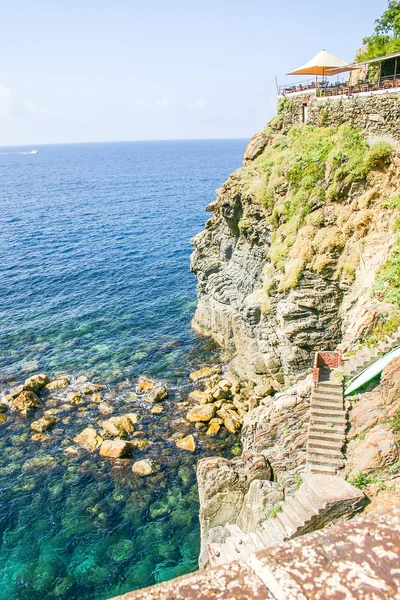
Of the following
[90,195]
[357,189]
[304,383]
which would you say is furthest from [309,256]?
[90,195]

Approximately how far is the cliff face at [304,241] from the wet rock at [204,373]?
1.83 meters

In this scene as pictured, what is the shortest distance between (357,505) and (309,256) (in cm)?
1677

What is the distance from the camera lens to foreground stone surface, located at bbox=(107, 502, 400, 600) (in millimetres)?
3115

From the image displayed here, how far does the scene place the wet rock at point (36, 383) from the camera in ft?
123

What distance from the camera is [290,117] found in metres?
40.6

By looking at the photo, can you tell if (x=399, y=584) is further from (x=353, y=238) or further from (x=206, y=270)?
(x=206, y=270)

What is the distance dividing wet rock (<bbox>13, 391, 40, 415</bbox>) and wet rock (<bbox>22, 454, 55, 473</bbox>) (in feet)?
17.6

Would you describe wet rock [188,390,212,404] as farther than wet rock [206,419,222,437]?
Yes

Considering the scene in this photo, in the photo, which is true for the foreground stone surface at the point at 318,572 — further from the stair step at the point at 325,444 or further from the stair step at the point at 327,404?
the stair step at the point at 327,404

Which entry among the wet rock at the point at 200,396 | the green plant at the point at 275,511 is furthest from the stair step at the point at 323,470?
the wet rock at the point at 200,396

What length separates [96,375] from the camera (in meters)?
40.6

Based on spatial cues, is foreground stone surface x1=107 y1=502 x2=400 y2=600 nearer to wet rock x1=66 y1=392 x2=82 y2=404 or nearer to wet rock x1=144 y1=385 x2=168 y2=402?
wet rock x1=144 y1=385 x2=168 y2=402

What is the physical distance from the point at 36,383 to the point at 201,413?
48.5 ft

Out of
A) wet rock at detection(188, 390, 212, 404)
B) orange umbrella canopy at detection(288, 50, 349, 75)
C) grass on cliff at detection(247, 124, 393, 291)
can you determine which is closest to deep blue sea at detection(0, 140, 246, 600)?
wet rock at detection(188, 390, 212, 404)
